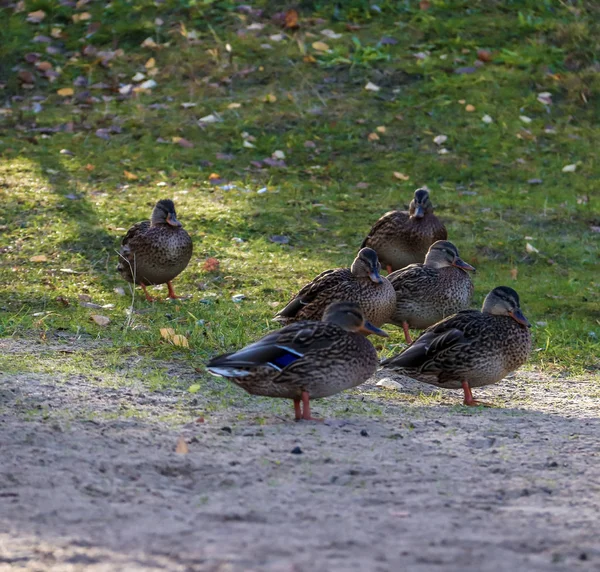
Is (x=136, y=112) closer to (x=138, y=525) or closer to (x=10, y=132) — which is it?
(x=10, y=132)

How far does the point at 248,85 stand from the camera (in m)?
14.0

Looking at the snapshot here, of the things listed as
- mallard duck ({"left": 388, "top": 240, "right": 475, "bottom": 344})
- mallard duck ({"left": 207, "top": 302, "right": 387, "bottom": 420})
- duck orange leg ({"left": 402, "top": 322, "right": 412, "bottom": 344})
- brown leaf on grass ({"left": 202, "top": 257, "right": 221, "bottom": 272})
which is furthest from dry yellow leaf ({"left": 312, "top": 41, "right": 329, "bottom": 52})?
mallard duck ({"left": 207, "top": 302, "right": 387, "bottom": 420})

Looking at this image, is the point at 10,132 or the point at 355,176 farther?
the point at 10,132

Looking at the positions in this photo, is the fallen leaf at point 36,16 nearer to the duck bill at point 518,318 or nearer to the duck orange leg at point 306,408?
the duck bill at point 518,318

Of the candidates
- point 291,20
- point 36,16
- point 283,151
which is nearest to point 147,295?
point 283,151

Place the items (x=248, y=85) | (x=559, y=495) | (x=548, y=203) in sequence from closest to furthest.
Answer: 1. (x=559, y=495)
2. (x=548, y=203)
3. (x=248, y=85)

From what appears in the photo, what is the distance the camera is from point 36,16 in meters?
15.4

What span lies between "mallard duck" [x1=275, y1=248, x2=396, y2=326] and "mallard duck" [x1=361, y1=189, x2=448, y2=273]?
5.78 ft

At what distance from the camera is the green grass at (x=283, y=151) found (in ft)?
28.3

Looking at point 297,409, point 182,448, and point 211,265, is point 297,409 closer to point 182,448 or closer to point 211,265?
point 182,448

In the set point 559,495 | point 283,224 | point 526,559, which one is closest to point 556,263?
point 283,224

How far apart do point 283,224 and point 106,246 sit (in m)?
1.83

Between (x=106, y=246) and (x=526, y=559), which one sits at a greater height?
(x=526, y=559)

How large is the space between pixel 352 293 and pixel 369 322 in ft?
1.21
